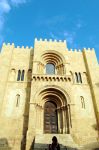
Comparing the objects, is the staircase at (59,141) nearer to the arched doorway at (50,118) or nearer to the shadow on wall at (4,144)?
the arched doorway at (50,118)

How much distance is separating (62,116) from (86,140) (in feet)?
9.59

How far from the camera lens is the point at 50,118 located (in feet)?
54.1

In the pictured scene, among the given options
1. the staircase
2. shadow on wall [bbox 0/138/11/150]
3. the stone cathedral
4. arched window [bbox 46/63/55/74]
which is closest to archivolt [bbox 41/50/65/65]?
the stone cathedral

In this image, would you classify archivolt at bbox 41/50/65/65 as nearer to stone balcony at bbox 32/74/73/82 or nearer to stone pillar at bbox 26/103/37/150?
stone balcony at bbox 32/74/73/82

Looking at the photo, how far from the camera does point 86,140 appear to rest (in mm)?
15062

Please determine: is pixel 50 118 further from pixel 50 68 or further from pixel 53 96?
pixel 50 68

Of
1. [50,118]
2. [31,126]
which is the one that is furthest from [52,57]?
[31,126]

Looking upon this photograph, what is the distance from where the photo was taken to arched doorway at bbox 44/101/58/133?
15742mm

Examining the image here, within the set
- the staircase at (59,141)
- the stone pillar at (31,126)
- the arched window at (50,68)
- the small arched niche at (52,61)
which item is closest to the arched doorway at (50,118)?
the stone pillar at (31,126)

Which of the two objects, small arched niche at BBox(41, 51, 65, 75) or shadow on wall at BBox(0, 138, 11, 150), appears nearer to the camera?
shadow on wall at BBox(0, 138, 11, 150)

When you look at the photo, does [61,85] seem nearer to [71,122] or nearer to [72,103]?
[72,103]

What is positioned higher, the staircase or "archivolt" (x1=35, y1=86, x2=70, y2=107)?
"archivolt" (x1=35, y1=86, x2=70, y2=107)

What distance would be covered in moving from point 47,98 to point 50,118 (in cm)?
206

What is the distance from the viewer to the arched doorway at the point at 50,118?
15.7 m
